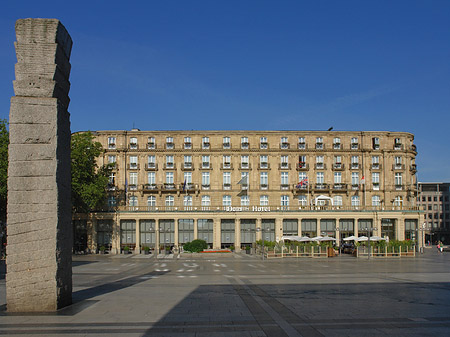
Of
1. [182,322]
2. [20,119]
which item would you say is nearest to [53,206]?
[20,119]

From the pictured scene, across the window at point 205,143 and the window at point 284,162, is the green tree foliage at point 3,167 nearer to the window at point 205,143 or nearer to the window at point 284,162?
the window at point 205,143

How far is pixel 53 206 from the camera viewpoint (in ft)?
55.0

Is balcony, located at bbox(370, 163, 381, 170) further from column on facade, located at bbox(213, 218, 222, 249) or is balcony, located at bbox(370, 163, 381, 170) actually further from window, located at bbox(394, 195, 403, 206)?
column on facade, located at bbox(213, 218, 222, 249)

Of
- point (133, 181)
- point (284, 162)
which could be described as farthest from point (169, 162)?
point (284, 162)

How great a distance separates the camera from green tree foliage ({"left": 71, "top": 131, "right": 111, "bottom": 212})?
65500 millimetres

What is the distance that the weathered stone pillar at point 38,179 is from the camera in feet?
54.2

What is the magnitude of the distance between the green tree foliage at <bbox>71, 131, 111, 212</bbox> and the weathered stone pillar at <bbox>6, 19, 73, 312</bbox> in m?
49.5

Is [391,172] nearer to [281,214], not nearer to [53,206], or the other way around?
[281,214]

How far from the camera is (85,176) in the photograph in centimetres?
6706

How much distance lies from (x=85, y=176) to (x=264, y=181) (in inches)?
1218

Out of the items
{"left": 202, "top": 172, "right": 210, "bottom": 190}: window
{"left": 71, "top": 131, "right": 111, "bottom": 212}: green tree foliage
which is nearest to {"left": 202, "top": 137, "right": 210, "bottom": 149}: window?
{"left": 202, "top": 172, "right": 210, "bottom": 190}: window

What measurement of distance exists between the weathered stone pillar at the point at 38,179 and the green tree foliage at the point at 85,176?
49.5m

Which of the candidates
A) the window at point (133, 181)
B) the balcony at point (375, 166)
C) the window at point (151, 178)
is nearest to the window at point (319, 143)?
the balcony at point (375, 166)

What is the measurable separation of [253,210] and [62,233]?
62.0 meters
